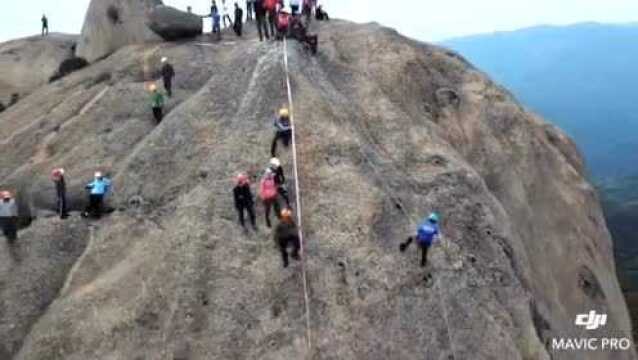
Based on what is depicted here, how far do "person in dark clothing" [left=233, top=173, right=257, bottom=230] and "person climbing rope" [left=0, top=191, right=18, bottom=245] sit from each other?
8.89 m

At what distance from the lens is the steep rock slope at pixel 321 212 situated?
28906 mm

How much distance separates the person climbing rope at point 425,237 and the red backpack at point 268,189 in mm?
4962

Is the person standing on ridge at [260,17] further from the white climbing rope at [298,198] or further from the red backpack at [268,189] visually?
the red backpack at [268,189]

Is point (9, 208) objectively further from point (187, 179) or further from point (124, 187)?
point (187, 179)

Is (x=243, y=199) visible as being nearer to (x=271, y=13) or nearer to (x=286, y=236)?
(x=286, y=236)

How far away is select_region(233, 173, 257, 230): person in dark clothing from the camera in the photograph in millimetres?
30781

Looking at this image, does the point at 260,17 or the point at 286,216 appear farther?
the point at 260,17

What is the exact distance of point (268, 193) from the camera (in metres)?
30.7

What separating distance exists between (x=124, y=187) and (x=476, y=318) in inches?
578

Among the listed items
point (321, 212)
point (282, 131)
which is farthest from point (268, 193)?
point (282, 131)

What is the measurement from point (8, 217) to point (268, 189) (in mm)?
10421

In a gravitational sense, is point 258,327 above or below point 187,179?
below

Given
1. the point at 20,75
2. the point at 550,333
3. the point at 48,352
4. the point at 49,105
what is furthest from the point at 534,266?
the point at 20,75

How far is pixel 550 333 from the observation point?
35281 millimetres
